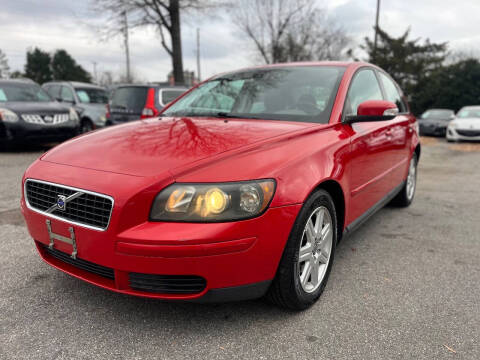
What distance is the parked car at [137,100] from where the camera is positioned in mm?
8148

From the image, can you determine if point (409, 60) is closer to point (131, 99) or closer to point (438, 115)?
point (438, 115)

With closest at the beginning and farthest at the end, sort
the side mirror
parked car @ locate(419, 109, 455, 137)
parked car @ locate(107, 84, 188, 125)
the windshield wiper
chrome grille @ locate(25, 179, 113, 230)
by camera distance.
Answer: chrome grille @ locate(25, 179, 113, 230) → the side mirror → the windshield wiper → parked car @ locate(107, 84, 188, 125) → parked car @ locate(419, 109, 455, 137)

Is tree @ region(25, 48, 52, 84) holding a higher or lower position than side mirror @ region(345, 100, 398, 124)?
higher

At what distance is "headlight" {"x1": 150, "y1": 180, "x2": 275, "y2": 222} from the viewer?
5.89ft

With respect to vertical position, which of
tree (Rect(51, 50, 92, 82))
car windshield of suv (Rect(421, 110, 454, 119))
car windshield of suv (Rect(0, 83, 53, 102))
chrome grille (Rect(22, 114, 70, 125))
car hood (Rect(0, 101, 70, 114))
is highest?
tree (Rect(51, 50, 92, 82))

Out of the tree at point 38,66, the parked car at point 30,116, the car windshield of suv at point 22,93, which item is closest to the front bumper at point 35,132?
the parked car at point 30,116

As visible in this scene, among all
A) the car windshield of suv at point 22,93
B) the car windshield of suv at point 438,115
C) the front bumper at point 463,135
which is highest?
the car windshield of suv at point 22,93

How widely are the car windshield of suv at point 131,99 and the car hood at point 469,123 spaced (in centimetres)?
1060

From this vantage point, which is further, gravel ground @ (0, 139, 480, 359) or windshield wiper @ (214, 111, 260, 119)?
windshield wiper @ (214, 111, 260, 119)

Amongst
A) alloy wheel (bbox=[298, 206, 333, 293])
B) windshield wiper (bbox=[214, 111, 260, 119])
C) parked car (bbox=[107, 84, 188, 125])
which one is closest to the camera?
alloy wheel (bbox=[298, 206, 333, 293])

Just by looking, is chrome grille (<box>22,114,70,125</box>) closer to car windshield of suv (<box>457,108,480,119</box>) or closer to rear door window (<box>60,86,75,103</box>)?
rear door window (<box>60,86,75,103</box>)

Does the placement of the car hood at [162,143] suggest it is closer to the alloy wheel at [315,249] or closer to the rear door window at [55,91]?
the alloy wheel at [315,249]

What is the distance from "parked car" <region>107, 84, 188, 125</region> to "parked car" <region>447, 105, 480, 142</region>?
9.84 m

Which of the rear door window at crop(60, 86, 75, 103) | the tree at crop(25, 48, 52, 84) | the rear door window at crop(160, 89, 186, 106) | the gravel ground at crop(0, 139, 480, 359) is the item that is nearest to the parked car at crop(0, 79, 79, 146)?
the rear door window at crop(60, 86, 75, 103)
